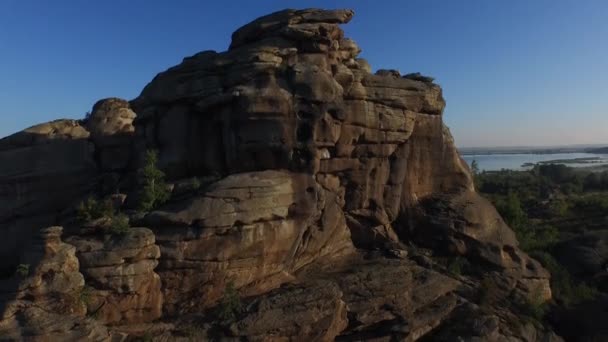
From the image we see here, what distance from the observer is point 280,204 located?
18547mm

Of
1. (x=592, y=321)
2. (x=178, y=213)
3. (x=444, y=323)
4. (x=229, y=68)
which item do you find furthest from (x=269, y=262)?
(x=592, y=321)

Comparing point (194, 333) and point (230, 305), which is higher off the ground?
point (230, 305)

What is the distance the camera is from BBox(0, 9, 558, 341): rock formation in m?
16.3

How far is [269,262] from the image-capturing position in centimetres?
1828

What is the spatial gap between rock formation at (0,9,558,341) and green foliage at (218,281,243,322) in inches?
4.8

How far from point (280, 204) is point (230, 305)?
4.71 meters

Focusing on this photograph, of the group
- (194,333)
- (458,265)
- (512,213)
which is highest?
(512,213)

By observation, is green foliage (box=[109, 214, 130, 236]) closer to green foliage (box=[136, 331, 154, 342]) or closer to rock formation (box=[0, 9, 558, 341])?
rock formation (box=[0, 9, 558, 341])

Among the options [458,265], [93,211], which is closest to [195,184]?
[93,211]

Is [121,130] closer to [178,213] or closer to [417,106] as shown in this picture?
[178,213]

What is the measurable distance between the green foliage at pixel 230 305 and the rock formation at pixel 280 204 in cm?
12

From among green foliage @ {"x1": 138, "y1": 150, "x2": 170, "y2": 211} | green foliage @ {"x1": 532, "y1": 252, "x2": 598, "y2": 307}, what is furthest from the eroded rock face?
green foliage @ {"x1": 532, "y1": 252, "x2": 598, "y2": 307}

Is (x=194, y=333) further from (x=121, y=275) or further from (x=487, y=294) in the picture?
(x=487, y=294)

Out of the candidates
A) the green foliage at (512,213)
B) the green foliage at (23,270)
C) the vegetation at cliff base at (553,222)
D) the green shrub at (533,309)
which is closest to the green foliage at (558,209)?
the vegetation at cliff base at (553,222)
